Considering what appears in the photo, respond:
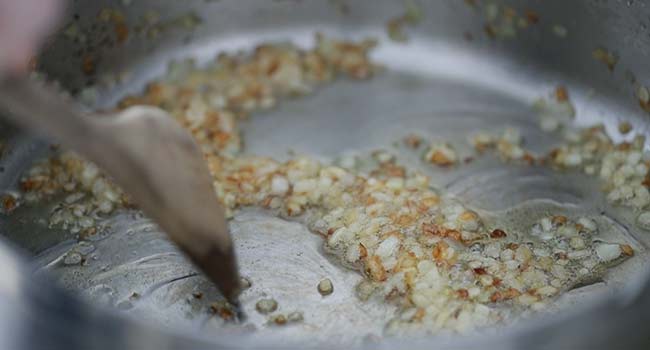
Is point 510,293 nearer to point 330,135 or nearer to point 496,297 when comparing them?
point 496,297

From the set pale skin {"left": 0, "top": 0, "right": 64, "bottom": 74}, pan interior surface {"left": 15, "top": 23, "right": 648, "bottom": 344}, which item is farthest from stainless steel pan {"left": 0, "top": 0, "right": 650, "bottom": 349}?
pale skin {"left": 0, "top": 0, "right": 64, "bottom": 74}

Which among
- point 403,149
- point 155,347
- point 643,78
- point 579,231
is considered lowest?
point 155,347

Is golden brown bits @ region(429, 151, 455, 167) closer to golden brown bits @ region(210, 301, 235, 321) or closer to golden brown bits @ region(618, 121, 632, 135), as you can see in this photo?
golden brown bits @ region(618, 121, 632, 135)

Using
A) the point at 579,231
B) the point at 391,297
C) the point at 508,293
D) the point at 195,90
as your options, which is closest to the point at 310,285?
the point at 391,297

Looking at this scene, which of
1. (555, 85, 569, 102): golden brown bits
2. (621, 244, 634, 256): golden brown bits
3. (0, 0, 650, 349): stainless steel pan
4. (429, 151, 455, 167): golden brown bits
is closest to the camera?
(0, 0, 650, 349): stainless steel pan

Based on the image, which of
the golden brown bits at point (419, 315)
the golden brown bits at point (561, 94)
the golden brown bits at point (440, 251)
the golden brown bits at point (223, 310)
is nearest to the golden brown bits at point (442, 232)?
the golden brown bits at point (440, 251)

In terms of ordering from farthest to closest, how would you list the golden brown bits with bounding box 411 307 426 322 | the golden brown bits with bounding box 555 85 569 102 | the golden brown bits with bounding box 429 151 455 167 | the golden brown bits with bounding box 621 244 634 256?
the golden brown bits with bounding box 555 85 569 102, the golden brown bits with bounding box 429 151 455 167, the golden brown bits with bounding box 621 244 634 256, the golden brown bits with bounding box 411 307 426 322

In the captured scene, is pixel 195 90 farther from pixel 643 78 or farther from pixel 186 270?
pixel 643 78

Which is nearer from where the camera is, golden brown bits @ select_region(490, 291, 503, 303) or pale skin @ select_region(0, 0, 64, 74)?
pale skin @ select_region(0, 0, 64, 74)

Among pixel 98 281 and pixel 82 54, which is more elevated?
pixel 82 54
